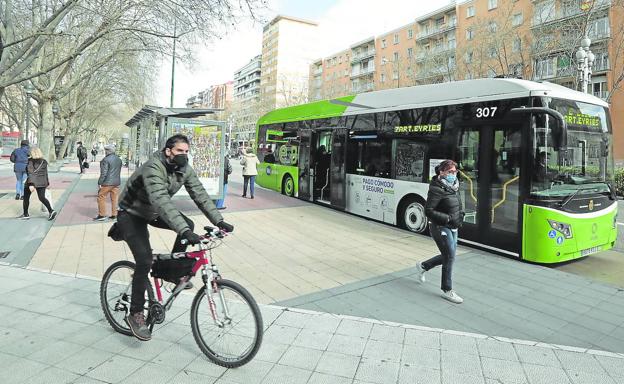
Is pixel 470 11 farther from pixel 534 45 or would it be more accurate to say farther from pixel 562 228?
pixel 562 228

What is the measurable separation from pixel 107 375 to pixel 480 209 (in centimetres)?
589

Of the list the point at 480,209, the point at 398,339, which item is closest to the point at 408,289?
the point at 398,339

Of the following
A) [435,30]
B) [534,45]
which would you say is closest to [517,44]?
[534,45]

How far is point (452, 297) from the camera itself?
15.3ft

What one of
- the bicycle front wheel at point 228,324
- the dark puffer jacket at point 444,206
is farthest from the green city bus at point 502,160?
the bicycle front wheel at point 228,324

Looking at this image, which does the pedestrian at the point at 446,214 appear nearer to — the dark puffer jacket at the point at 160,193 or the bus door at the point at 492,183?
the bus door at the point at 492,183

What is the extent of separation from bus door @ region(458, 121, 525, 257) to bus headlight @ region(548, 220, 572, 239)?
0.46m

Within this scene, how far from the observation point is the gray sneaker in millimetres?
3227

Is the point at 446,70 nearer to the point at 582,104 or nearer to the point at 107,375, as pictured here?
the point at 582,104

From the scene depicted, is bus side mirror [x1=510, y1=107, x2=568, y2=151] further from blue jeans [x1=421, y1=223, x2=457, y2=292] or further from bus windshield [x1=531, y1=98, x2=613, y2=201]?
blue jeans [x1=421, y1=223, x2=457, y2=292]

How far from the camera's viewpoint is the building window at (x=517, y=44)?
21719 mm

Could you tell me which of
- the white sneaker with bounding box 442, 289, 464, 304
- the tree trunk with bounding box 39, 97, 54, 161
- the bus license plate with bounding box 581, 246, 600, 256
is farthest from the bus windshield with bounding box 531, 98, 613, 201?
the tree trunk with bounding box 39, 97, 54, 161

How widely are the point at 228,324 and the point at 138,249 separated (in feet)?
2.99

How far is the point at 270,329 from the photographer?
12.1 ft
